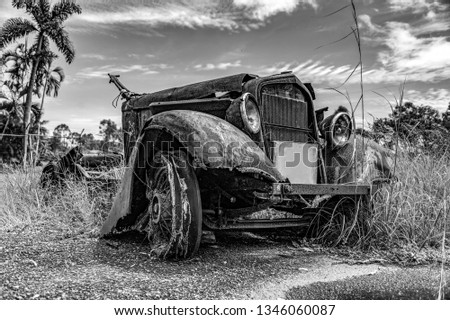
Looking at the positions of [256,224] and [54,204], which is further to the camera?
[54,204]

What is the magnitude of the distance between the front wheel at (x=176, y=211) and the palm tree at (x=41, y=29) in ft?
64.0

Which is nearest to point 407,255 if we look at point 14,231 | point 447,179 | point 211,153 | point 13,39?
point 447,179

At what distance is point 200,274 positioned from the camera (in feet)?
10.5

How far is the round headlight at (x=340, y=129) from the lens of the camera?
487 centimetres

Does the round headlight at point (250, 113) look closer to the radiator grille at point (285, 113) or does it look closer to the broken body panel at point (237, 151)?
the broken body panel at point (237, 151)

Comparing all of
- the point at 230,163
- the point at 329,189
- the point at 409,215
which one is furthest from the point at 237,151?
the point at 409,215

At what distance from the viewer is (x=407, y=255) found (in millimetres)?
3840

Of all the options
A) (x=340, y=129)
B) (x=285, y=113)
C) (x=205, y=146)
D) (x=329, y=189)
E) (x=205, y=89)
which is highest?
(x=205, y=89)

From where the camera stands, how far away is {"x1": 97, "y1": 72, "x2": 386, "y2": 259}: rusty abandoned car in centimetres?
338

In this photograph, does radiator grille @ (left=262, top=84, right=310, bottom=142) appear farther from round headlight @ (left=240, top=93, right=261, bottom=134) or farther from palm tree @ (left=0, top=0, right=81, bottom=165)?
palm tree @ (left=0, top=0, right=81, bottom=165)

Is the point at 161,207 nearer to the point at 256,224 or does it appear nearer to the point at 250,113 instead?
the point at 256,224

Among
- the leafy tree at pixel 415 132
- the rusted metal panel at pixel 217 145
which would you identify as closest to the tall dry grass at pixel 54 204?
the rusted metal panel at pixel 217 145

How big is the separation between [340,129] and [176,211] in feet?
7.78

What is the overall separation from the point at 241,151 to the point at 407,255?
1.75m
